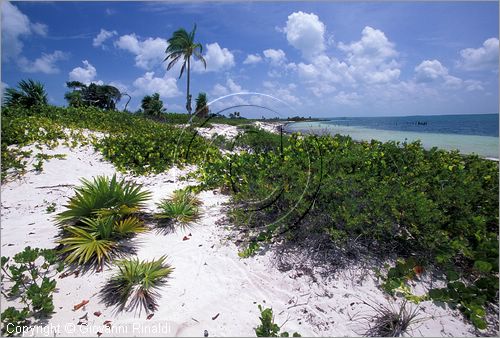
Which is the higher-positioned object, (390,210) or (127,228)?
(390,210)

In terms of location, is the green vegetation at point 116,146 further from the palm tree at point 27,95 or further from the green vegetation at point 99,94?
the green vegetation at point 99,94

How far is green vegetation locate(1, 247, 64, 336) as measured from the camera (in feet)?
8.70

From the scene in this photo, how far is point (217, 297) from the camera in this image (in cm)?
315

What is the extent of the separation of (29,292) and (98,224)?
1.28m

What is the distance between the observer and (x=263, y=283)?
3.40 meters

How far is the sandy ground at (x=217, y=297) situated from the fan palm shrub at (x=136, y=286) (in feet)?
0.32

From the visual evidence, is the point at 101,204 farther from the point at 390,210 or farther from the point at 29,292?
the point at 390,210

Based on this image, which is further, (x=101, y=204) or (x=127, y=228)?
(x=101, y=204)

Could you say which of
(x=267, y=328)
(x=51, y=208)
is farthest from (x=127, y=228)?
(x=267, y=328)

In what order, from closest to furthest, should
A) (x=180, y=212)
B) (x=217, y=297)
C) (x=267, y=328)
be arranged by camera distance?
(x=267, y=328)
(x=217, y=297)
(x=180, y=212)

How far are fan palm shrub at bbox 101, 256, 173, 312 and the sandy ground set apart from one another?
0.32ft

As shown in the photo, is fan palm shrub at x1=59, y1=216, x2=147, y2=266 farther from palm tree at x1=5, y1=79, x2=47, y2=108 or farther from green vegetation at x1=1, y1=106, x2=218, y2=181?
palm tree at x1=5, y1=79, x2=47, y2=108

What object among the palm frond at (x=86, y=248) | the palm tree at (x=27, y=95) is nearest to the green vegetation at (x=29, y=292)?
the palm frond at (x=86, y=248)

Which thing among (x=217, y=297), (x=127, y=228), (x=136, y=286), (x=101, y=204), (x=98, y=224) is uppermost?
(x=101, y=204)
